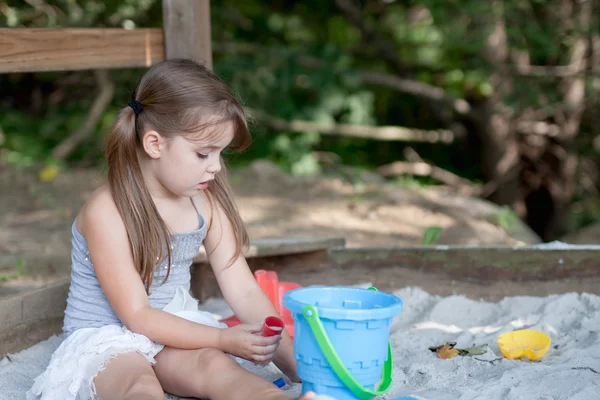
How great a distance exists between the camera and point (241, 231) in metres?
2.30

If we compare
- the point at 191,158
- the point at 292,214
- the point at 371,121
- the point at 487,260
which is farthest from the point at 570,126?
the point at 191,158

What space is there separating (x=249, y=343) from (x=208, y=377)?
0.43ft

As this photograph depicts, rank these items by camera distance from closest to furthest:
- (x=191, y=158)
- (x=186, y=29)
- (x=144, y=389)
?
(x=144, y=389) → (x=191, y=158) → (x=186, y=29)

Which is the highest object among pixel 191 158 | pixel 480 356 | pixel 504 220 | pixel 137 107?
pixel 137 107

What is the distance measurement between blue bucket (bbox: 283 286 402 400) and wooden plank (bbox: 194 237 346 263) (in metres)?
0.99

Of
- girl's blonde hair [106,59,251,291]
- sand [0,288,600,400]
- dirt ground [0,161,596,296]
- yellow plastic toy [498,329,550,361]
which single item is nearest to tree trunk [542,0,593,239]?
dirt ground [0,161,596,296]

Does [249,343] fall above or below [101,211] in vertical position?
below

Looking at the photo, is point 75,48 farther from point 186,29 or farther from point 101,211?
point 101,211

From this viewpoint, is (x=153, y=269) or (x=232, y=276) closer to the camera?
(x=153, y=269)

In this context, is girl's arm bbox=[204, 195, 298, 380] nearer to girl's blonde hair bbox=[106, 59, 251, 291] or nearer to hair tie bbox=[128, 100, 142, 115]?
girl's blonde hair bbox=[106, 59, 251, 291]

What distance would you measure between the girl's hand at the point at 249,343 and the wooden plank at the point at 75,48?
1169 mm

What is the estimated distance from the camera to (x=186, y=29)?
2.96 m

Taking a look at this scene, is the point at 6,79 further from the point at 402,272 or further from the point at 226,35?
the point at 402,272

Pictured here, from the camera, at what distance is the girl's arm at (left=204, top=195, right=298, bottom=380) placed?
2221mm
